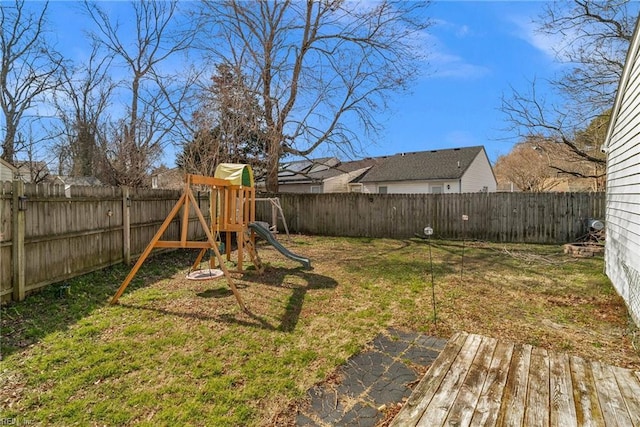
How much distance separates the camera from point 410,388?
2572 millimetres

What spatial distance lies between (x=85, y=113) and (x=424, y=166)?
58.7 ft

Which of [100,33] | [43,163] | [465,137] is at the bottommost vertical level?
[43,163]

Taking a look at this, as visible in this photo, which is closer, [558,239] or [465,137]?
[558,239]

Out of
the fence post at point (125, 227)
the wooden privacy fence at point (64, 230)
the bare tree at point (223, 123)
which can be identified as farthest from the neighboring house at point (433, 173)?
the fence post at point (125, 227)

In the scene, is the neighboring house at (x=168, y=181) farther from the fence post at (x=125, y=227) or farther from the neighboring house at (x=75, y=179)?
the fence post at (x=125, y=227)

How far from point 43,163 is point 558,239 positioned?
755 inches

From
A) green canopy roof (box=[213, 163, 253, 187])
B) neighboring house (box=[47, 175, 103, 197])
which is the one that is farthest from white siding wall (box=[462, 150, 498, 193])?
neighboring house (box=[47, 175, 103, 197])

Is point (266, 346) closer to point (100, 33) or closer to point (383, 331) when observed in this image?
point (383, 331)

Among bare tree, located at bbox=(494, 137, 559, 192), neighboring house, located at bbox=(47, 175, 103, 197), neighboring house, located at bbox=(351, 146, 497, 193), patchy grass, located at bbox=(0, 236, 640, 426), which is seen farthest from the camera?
bare tree, located at bbox=(494, 137, 559, 192)

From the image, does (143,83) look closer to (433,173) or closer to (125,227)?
(125,227)

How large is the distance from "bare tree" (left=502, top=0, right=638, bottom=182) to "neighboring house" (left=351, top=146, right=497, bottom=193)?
651cm

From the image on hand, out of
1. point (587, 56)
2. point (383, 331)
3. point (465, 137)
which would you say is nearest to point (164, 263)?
point (383, 331)

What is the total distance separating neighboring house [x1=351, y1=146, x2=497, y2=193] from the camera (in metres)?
18.4

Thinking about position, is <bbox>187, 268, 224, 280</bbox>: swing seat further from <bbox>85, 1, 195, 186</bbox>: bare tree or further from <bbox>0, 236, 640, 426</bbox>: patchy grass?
<bbox>85, 1, 195, 186</bbox>: bare tree
